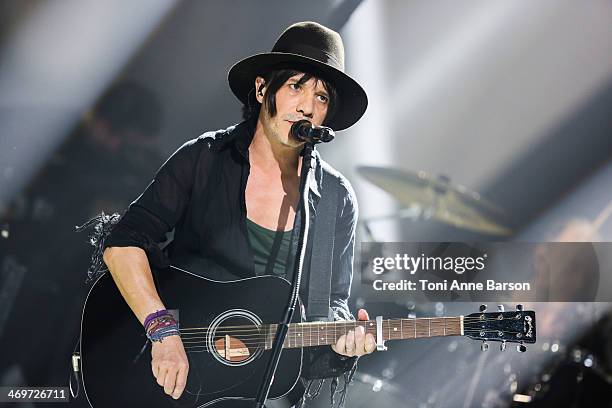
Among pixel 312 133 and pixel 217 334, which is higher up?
pixel 312 133

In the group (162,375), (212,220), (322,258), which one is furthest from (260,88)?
(162,375)

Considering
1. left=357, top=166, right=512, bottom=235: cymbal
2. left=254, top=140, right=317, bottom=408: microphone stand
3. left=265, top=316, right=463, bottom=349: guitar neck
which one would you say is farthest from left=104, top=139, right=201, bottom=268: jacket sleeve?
left=357, top=166, right=512, bottom=235: cymbal

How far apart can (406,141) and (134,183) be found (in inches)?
52.0

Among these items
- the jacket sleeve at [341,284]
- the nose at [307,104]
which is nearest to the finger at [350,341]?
the jacket sleeve at [341,284]

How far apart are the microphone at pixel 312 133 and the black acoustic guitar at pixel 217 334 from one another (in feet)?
2.08

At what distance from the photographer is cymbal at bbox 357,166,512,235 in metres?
3.43

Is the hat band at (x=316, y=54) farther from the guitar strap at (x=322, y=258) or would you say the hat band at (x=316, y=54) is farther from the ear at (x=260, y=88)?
the guitar strap at (x=322, y=258)

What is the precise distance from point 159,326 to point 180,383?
0.23 m

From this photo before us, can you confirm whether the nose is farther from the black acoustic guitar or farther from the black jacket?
the black acoustic guitar

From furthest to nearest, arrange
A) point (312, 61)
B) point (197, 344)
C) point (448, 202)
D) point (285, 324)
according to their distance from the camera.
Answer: point (448, 202) < point (312, 61) < point (197, 344) < point (285, 324)

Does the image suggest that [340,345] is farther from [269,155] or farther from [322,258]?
[269,155]

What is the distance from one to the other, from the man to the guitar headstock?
40 centimetres

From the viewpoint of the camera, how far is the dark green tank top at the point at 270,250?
10.2 feet

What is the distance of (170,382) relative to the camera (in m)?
2.73
